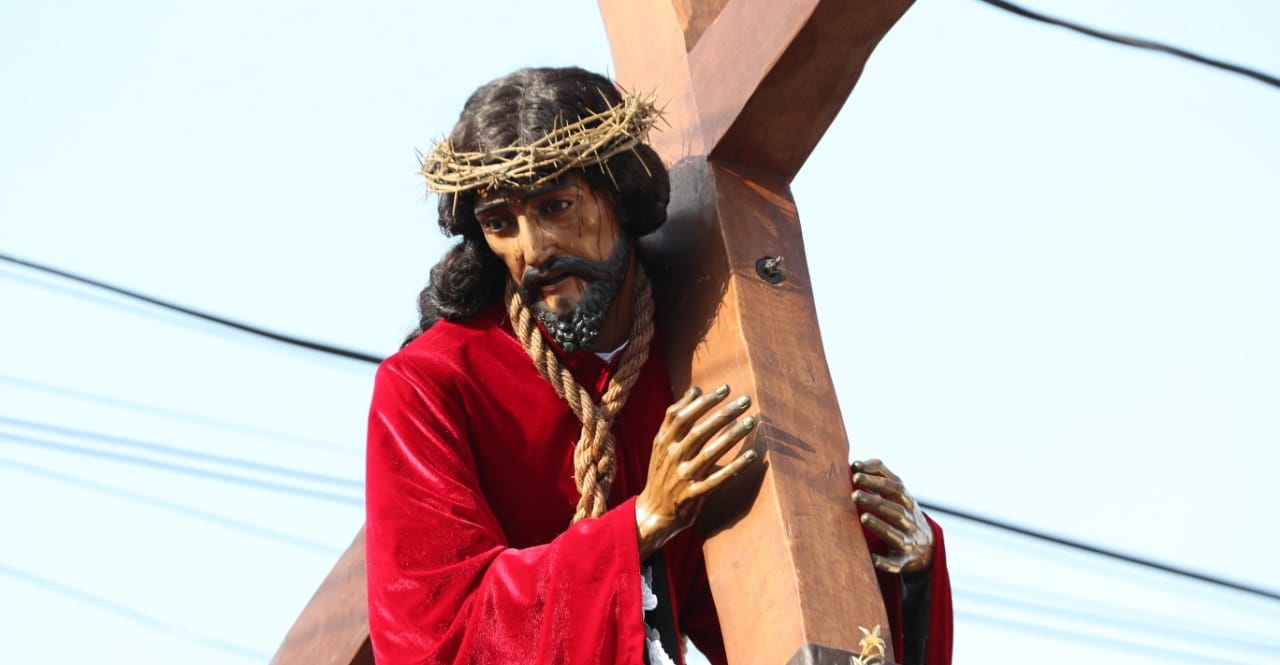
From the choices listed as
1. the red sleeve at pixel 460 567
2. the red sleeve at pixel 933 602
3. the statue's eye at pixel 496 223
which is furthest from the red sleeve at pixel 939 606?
the statue's eye at pixel 496 223

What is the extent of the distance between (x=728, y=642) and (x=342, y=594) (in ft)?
2.98

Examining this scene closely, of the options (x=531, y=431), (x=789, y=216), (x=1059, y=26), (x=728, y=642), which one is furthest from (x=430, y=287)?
(x=1059, y=26)

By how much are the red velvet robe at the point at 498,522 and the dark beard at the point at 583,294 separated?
0.25 feet

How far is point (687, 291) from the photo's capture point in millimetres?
3906

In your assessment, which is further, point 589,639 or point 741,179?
point 741,179

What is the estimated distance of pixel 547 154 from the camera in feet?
Result: 12.3

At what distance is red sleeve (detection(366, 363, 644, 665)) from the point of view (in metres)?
3.51

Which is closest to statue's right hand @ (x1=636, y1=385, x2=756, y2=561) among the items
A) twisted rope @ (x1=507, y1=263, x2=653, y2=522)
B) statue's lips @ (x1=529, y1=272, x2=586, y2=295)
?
twisted rope @ (x1=507, y1=263, x2=653, y2=522)

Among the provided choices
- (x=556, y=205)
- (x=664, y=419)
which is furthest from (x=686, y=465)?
(x=556, y=205)

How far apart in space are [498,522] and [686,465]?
1.43ft

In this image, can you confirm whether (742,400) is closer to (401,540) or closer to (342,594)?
(401,540)

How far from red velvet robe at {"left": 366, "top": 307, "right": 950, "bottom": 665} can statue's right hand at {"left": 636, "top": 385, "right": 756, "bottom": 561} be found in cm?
4

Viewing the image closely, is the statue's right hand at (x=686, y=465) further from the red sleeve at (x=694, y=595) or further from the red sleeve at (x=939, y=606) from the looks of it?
the red sleeve at (x=939, y=606)

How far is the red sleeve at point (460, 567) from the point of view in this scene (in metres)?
3.51
